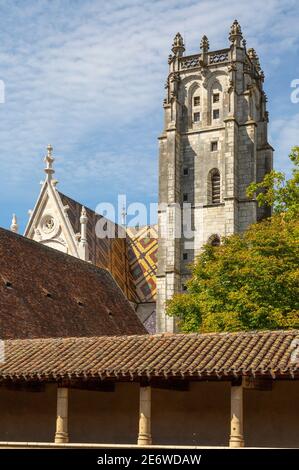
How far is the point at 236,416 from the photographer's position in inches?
802

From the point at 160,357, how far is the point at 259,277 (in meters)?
10.4

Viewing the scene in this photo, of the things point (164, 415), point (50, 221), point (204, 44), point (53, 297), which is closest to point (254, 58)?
point (204, 44)

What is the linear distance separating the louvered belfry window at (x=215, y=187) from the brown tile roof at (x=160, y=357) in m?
35.5

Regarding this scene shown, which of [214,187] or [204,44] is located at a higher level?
[204,44]

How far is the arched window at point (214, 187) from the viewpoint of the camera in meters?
58.5

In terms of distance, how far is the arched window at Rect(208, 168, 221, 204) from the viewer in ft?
192

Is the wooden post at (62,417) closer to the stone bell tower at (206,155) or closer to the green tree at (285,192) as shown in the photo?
the green tree at (285,192)

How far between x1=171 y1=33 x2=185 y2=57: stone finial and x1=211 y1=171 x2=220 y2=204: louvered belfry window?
9.22 m

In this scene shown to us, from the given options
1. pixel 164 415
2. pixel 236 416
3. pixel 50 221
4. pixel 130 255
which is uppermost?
pixel 130 255

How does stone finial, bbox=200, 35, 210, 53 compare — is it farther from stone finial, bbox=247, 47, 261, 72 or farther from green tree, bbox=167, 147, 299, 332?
green tree, bbox=167, 147, 299, 332

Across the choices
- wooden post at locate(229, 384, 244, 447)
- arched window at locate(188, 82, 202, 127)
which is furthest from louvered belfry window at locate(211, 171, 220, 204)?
wooden post at locate(229, 384, 244, 447)

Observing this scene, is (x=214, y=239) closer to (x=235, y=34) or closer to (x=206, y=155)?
(x=206, y=155)

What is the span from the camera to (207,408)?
22.3 metres
